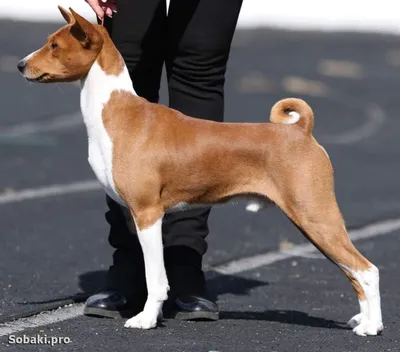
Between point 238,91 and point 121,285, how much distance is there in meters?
10.4

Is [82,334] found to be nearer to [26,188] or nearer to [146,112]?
[146,112]

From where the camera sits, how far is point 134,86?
5598 mm

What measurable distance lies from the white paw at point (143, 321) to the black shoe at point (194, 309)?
32 centimetres

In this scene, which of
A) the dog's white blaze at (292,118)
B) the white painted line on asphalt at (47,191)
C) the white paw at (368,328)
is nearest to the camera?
the white paw at (368,328)

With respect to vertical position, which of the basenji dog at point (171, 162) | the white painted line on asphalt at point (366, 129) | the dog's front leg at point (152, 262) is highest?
the basenji dog at point (171, 162)

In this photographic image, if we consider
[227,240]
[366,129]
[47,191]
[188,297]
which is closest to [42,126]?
[47,191]

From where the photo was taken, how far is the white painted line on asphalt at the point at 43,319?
502 centimetres

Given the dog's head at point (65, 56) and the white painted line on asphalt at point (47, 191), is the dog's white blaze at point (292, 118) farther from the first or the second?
the white painted line on asphalt at point (47, 191)

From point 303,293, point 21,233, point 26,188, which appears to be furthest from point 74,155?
point 303,293

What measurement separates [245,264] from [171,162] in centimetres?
191

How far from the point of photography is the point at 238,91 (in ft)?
51.4

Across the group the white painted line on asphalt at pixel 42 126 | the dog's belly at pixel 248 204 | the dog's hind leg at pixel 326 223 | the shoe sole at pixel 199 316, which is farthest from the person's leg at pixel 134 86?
the white painted line on asphalt at pixel 42 126

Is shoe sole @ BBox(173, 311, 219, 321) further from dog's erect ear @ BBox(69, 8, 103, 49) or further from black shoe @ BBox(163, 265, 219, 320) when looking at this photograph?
dog's erect ear @ BBox(69, 8, 103, 49)

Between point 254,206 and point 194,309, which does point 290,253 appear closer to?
point 194,309
